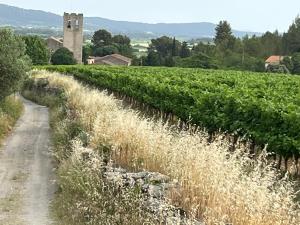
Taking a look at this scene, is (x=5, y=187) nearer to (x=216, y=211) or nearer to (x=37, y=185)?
(x=37, y=185)

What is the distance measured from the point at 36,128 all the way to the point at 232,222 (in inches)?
969

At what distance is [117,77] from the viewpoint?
37.0 metres

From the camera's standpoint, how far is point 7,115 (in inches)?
1248

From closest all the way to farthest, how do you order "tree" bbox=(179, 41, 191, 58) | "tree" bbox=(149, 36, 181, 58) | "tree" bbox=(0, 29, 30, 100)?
"tree" bbox=(0, 29, 30, 100)
"tree" bbox=(179, 41, 191, 58)
"tree" bbox=(149, 36, 181, 58)

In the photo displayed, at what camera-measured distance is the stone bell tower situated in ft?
426

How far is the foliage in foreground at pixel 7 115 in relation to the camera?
2725 centimetres

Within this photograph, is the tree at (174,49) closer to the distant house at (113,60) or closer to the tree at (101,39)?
the distant house at (113,60)

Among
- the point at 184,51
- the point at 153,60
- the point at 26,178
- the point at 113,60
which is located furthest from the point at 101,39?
the point at 26,178

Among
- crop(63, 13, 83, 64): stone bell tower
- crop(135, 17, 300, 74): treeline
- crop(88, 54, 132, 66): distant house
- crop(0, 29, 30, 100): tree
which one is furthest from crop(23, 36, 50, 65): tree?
crop(0, 29, 30, 100): tree

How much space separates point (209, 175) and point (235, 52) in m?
115

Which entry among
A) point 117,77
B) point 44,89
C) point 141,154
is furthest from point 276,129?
point 44,89

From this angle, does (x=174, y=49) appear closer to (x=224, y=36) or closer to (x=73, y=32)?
(x=224, y=36)

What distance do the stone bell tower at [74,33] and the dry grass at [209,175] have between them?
11777 cm

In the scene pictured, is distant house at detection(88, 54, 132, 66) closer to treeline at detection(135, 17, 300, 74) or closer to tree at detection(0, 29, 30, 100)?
treeline at detection(135, 17, 300, 74)
